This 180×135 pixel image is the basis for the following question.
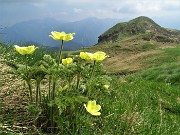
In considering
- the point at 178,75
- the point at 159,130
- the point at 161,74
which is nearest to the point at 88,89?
the point at 159,130

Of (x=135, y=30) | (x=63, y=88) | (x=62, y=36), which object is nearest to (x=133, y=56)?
(x=135, y=30)

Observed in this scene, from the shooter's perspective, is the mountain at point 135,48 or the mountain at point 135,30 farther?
the mountain at point 135,30

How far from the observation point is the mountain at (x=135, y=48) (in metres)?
30.5

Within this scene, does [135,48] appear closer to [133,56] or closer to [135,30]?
[133,56]

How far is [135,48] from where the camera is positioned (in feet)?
131

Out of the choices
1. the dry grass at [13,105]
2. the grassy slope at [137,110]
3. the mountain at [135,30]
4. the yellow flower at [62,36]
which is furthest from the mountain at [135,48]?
the yellow flower at [62,36]

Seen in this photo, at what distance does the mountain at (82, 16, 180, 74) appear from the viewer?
30484mm

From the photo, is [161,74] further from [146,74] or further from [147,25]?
[147,25]

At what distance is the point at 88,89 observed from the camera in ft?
16.5


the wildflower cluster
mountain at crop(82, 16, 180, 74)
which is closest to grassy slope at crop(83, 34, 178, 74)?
mountain at crop(82, 16, 180, 74)

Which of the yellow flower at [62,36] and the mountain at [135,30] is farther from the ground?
the yellow flower at [62,36]

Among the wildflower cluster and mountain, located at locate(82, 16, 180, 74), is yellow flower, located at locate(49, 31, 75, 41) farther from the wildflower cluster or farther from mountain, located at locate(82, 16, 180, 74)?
mountain, located at locate(82, 16, 180, 74)

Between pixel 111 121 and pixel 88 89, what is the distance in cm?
81

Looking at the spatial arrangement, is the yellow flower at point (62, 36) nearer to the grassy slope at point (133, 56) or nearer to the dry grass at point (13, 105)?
the dry grass at point (13, 105)
